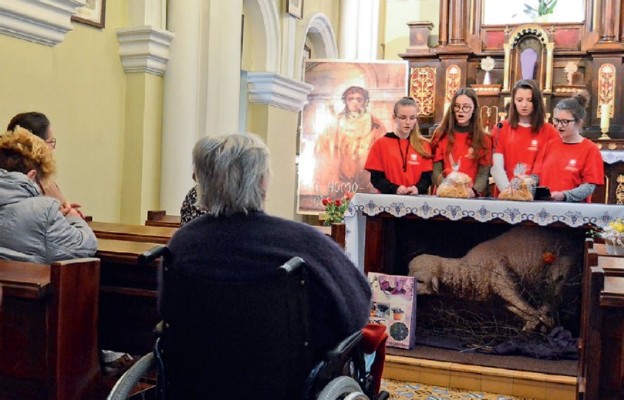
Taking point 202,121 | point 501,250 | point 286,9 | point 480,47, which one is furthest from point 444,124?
point 480,47

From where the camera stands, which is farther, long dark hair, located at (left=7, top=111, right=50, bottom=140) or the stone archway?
the stone archway

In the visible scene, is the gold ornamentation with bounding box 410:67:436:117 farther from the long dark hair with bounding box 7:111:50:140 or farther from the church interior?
the long dark hair with bounding box 7:111:50:140

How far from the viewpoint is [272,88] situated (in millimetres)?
8469

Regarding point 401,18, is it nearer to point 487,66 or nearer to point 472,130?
point 487,66

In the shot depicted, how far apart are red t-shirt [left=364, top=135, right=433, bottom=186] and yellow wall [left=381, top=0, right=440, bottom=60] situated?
→ 7704 mm

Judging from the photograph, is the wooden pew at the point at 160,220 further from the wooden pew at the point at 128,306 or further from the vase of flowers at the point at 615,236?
the vase of flowers at the point at 615,236

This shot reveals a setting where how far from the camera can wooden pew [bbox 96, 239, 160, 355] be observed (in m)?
3.29

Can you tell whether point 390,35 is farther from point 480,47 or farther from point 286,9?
point 286,9

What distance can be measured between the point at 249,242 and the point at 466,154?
115 inches

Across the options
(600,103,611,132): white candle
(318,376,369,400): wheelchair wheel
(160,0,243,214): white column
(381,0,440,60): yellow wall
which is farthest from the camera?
(381,0,440,60): yellow wall

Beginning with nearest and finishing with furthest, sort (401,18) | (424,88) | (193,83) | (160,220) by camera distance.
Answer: (160,220)
(193,83)
(424,88)
(401,18)

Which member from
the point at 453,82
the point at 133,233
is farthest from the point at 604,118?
the point at 133,233

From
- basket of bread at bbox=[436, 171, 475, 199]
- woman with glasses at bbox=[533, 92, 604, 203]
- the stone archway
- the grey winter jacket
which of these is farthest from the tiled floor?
the stone archway

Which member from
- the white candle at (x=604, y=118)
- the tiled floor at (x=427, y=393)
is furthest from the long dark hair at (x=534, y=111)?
the white candle at (x=604, y=118)
